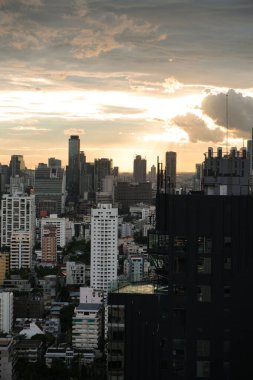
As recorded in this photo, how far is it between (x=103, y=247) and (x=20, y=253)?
6.69 m

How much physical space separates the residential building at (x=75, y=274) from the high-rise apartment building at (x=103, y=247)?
189 centimetres

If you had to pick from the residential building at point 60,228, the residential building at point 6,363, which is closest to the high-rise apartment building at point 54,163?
the residential building at point 60,228

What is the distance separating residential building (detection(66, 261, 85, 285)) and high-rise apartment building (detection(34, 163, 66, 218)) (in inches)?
1024

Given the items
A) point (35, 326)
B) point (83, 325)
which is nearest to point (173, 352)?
point (83, 325)

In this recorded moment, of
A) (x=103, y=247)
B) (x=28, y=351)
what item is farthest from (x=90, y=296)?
(x=28, y=351)

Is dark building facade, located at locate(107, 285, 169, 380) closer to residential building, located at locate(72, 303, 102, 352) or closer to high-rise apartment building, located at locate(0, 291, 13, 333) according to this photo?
residential building, located at locate(72, 303, 102, 352)

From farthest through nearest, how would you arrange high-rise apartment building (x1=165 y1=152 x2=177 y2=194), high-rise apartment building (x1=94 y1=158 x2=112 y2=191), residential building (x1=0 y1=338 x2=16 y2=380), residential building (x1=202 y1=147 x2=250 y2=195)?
high-rise apartment building (x1=94 y1=158 x2=112 y2=191) → residential building (x1=0 y1=338 x2=16 y2=380) → high-rise apartment building (x1=165 y1=152 x2=177 y2=194) → residential building (x1=202 y1=147 x2=250 y2=195)

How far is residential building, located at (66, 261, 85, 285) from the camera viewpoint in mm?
26766

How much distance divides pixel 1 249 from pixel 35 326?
1646 centimetres

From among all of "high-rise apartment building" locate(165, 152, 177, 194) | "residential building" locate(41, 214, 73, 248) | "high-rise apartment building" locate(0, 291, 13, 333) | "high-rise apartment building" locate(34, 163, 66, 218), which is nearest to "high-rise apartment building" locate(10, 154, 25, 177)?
"high-rise apartment building" locate(34, 163, 66, 218)

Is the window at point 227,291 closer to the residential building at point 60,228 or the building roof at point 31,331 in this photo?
the building roof at point 31,331

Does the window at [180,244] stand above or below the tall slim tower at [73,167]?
below

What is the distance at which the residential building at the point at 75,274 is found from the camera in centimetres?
2677

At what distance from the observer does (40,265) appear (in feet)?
101
